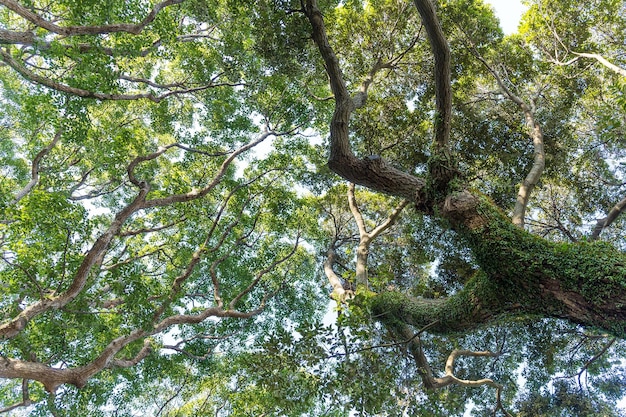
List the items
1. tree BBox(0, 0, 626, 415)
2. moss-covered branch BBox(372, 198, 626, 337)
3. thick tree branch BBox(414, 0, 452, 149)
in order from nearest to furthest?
1. moss-covered branch BBox(372, 198, 626, 337)
2. thick tree branch BBox(414, 0, 452, 149)
3. tree BBox(0, 0, 626, 415)

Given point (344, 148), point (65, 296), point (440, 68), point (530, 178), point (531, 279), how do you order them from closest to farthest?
point (531, 279)
point (440, 68)
point (344, 148)
point (65, 296)
point (530, 178)

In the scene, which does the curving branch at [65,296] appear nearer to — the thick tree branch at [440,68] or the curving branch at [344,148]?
the curving branch at [344,148]

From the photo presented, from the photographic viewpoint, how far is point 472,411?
1015 centimetres

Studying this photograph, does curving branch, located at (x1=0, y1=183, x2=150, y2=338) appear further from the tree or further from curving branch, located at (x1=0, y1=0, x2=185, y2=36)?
curving branch, located at (x1=0, y1=0, x2=185, y2=36)

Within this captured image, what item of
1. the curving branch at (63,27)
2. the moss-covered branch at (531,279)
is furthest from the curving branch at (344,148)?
the curving branch at (63,27)

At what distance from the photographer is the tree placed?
5406 mm

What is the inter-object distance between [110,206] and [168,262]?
2.84 meters

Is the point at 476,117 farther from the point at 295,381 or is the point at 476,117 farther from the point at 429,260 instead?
the point at 295,381

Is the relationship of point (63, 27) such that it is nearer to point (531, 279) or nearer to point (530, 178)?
point (531, 279)

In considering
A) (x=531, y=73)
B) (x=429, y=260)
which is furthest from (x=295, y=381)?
(x=531, y=73)

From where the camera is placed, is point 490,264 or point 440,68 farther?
point 440,68

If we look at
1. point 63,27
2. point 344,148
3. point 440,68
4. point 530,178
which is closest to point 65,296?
point 63,27

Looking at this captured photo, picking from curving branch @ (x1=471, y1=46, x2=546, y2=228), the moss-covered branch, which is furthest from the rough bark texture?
curving branch @ (x1=471, y1=46, x2=546, y2=228)

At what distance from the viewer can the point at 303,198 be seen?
39.4 feet
